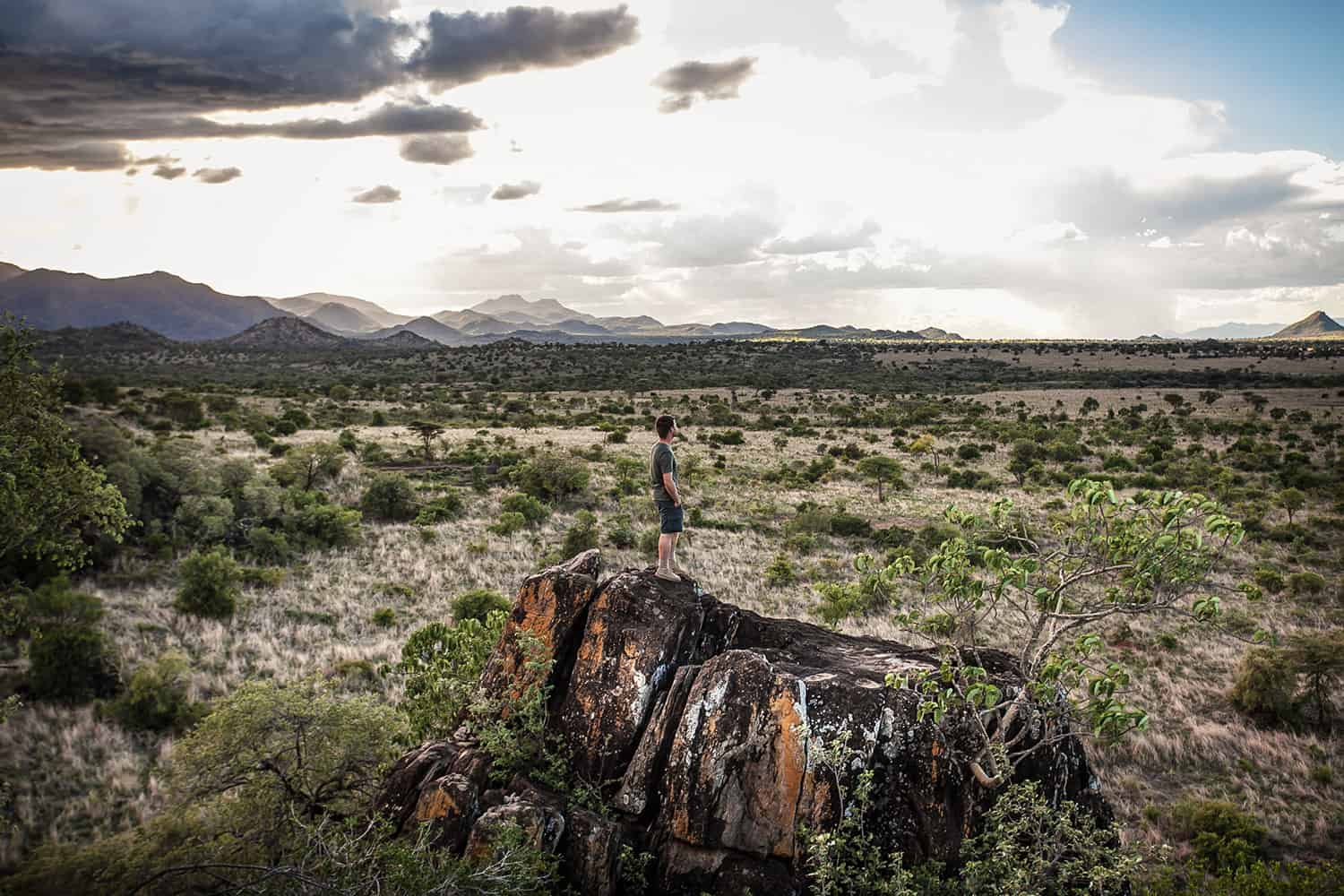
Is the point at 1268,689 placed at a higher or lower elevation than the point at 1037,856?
lower

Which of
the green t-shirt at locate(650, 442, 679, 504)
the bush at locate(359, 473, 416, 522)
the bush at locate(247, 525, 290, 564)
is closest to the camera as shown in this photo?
the green t-shirt at locate(650, 442, 679, 504)

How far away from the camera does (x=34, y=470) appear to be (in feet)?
40.8

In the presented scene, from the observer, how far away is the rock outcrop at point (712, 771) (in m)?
6.71

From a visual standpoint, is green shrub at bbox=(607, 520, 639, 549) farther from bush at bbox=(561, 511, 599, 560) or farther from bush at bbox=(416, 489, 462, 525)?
bush at bbox=(416, 489, 462, 525)

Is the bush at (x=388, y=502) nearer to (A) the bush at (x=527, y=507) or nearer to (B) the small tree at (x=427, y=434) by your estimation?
(A) the bush at (x=527, y=507)

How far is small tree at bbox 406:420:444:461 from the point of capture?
135 feet

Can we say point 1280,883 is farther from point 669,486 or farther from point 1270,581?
point 1270,581

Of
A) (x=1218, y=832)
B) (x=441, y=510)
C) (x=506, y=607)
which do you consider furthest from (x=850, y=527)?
(x=1218, y=832)

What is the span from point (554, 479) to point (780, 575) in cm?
1505

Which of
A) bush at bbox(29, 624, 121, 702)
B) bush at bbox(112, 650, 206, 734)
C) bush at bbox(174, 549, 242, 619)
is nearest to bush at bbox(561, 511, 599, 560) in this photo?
bush at bbox(174, 549, 242, 619)

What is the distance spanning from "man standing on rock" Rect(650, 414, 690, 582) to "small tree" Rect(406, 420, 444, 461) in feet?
112

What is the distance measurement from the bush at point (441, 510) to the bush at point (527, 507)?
2.03 meters

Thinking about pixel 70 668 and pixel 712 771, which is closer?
pixel 712 771

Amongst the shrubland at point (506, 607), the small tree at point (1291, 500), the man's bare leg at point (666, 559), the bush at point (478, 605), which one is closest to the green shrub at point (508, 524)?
the shrubland at point (506, 607)
